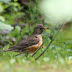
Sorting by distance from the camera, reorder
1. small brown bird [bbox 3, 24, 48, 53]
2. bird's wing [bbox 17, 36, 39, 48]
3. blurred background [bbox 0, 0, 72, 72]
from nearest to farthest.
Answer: blurred background [bbox 0, 0, 72, 72]
small brown bird [bbox 3, 24, 48, 53]
bird's wing [bbox 17, 36, 39, 48]

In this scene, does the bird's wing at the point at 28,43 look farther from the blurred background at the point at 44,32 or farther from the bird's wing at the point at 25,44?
the blurred background at the point at 44,32

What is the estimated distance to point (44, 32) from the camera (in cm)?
885

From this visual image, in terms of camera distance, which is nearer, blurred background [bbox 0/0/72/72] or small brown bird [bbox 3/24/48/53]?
blurred background [bbox 0/0/72/72]

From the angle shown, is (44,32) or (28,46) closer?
(28,46)

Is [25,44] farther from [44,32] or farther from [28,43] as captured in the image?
[44,32]

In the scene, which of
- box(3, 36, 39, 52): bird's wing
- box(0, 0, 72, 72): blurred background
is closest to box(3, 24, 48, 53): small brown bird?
box(3, 36, 39, 52): bird's wing

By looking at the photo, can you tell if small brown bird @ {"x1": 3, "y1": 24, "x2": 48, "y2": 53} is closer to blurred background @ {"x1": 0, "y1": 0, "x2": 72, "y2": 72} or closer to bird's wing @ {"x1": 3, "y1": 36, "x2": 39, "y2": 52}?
bird's wing @ {"x1": 3, "y1": 36, "x2": 39, "y2": 52}

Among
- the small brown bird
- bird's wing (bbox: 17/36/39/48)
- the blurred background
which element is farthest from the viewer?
bird's wing (bbox: 17/36/39/48)

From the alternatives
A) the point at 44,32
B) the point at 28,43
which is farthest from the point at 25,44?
the point at 44,32

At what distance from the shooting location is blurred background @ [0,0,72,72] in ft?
9.53

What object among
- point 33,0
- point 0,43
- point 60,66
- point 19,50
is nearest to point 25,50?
point 19,50

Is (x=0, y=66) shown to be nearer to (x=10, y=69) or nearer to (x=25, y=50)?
(x=10, y=69)

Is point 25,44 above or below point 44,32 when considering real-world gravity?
below

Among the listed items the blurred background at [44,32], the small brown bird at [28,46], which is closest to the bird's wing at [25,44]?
the small brown bird at [28,46]
